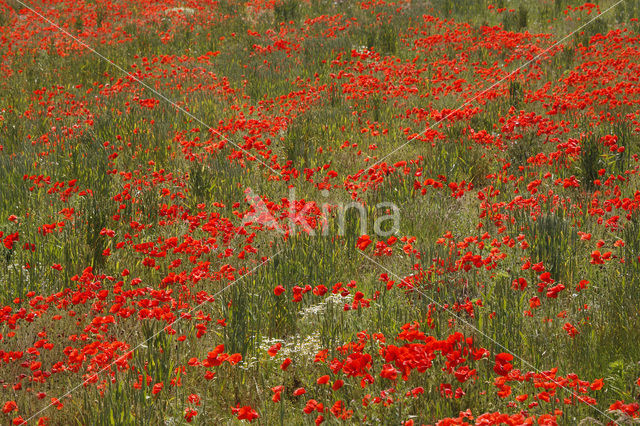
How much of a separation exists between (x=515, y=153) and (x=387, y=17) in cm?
681

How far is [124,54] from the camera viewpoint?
9867mm

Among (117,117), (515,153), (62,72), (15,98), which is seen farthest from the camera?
(62,72)

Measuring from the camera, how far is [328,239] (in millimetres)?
3984

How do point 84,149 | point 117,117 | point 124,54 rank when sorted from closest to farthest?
1. point 84,149
2. point 117,117
3. point 124,54

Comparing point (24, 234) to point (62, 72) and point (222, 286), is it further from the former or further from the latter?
point (62, 72)

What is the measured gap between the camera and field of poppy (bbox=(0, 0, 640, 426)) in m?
2.52

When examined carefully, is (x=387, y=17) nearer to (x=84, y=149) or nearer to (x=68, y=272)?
(x=84, y=149)

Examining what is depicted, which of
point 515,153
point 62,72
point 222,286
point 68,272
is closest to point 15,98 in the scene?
point 62,72

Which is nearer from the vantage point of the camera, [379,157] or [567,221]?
[567,221]

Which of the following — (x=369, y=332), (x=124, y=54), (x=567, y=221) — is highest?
(x=124, y=54)

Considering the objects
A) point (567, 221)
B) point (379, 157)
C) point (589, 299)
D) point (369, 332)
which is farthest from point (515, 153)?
point (369, 332)

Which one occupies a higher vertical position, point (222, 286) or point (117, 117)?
point (117, 117)

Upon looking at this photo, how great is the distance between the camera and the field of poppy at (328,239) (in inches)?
99.3

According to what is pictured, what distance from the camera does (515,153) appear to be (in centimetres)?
535
